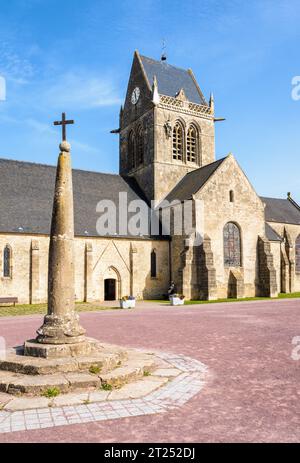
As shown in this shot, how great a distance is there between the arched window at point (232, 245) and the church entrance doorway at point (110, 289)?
8658 mm

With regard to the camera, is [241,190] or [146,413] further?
[241,190]

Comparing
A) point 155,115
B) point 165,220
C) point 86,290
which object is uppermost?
point 155,115

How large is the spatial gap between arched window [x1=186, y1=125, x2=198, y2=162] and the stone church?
0.31 ft

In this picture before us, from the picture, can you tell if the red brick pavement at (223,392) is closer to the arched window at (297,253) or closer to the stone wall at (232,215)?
the stone wall at (232,215)

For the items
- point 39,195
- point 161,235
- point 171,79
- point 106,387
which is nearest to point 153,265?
point 161,235

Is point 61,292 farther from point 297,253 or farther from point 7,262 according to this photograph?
point 297,253

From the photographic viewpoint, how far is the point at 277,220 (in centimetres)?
3950

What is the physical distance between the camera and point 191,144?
120 feet

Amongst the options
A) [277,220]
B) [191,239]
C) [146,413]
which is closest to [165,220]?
[191,239]

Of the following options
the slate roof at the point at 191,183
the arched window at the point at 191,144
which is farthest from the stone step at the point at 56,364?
the arched window at the point at 191,144

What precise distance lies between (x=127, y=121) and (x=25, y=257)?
65.4 ft

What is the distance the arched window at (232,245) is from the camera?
29500mm

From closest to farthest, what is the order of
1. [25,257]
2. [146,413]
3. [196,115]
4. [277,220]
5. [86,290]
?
1. [146,413]
2. [25,257]
3. [86,290]
4. [196,115]
5. [277,220]
